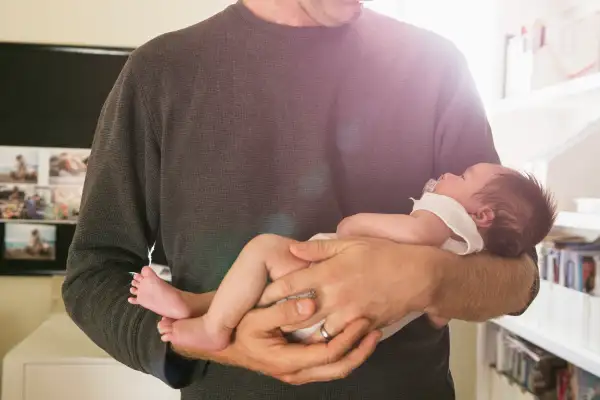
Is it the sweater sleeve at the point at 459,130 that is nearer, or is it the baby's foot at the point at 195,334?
the baby's foot at the point at 195,334

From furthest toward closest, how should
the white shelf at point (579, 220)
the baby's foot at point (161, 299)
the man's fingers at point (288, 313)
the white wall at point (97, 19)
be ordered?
the white wall at point (97, 19)
the white shelf at point (579, 220)
the baby's foot at point (161, 299)
the man's fingers at point (288, 313)

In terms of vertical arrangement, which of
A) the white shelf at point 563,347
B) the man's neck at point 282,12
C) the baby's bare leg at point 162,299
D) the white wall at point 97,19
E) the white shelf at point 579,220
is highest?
the white wall at point 97,19

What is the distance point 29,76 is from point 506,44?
180 cm

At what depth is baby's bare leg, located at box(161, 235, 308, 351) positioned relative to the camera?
703mm

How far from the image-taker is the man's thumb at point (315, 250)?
682 mm

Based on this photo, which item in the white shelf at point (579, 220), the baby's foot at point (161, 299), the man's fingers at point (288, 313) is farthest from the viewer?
the white shelf at point (579, 220)

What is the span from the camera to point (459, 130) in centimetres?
88

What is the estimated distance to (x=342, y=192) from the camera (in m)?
0.85

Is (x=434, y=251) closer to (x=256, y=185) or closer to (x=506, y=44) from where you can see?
(x=256, y=185)

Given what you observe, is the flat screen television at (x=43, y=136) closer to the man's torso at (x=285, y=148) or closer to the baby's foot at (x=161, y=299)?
the man's torso at (x=285, y=148)

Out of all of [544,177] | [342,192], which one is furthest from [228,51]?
[544,177]

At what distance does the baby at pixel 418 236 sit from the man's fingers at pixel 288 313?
53 mm

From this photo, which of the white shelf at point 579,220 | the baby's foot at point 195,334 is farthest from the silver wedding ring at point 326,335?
the white shelf at point 579,220

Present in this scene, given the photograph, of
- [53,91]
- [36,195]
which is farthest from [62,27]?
[36,195]
